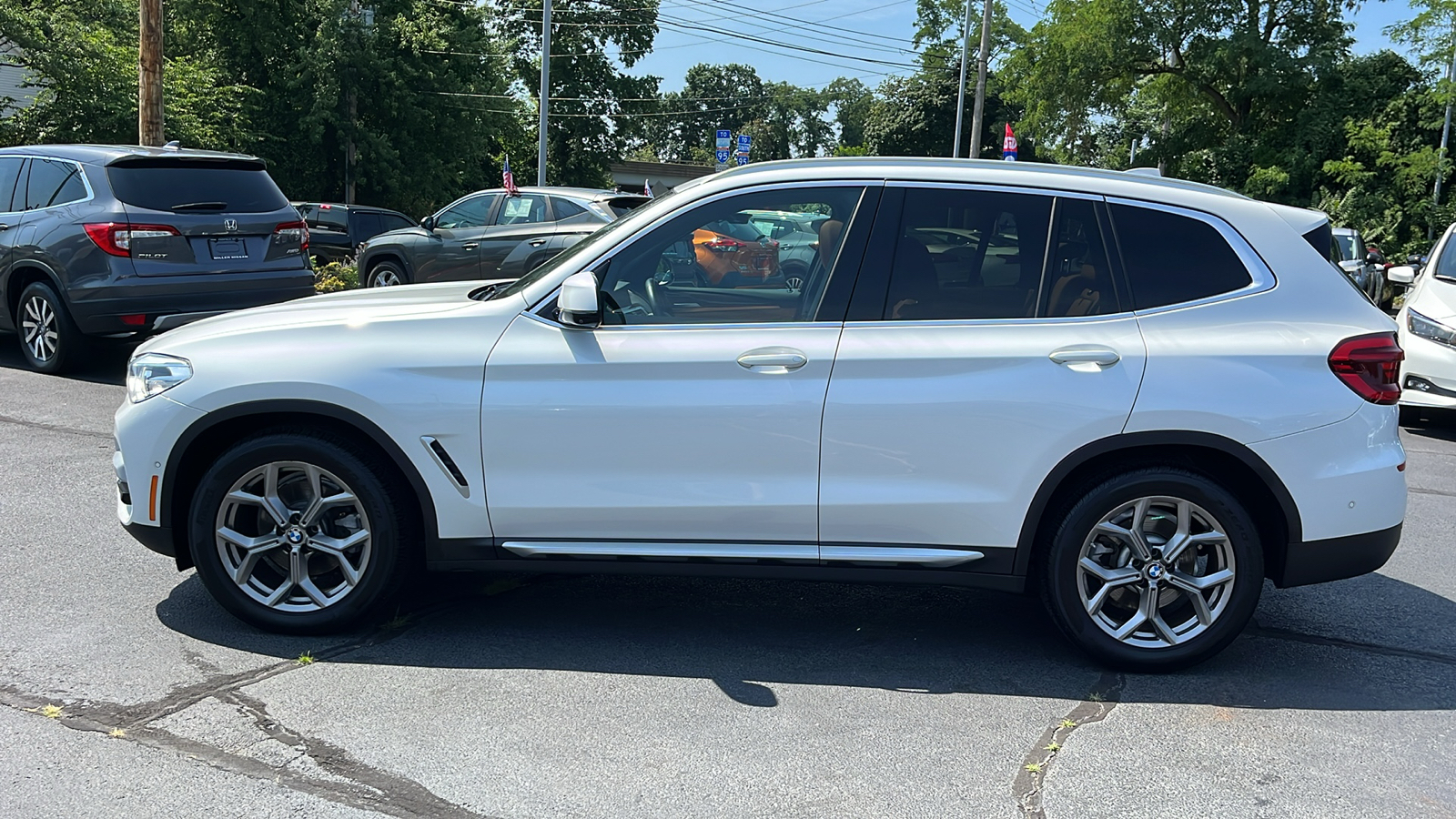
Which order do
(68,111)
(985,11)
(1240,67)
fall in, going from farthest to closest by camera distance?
(985,11) → (1240,67) → (68,111)

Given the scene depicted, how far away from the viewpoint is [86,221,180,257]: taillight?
9.18 metres

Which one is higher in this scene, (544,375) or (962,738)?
(544,375)

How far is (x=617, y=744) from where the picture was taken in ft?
12.1

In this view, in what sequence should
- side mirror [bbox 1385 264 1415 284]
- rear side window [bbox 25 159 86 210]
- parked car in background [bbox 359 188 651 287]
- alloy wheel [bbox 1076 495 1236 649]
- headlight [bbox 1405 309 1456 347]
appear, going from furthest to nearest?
parked car in background [bbox 359 188 651 287], side mirror [bbox 1385 264 1415 284], rear side window [bbox 25 159 86 210], headlight [bbox 1405 309 1456 347], alloy wheel [bbox 1076 495 1236 649]

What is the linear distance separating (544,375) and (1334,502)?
2.81 metres

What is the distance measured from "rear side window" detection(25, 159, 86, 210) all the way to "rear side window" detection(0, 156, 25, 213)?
187 mm

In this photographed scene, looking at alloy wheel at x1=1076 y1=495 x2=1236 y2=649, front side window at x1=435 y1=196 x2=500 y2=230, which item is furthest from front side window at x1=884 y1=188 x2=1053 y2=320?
front side window at x1=435 y1=196 x2=500 y2=230

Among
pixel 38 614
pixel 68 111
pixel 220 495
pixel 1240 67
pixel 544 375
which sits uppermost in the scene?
pixel 1240 67

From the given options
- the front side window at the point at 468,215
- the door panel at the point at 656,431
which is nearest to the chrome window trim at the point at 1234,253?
the door panel at the point at 656,431

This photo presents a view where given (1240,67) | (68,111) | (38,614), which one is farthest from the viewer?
(1240,67)

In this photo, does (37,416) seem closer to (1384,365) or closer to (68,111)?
(1384,365)

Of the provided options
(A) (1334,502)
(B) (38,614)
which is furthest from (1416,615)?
(B) (38,614)

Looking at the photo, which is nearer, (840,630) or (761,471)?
(761,471)

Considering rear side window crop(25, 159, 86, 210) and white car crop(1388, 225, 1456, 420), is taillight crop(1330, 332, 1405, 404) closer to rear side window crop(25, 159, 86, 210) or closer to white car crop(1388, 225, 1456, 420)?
white car crop(1388, 225, 1456, 420)
